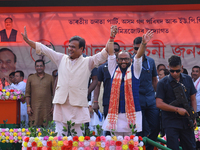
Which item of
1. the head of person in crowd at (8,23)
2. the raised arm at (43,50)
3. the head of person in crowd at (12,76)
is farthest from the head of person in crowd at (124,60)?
the head of person in crowd at (8,23)

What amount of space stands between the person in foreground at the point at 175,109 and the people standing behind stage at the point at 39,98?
3179 millimetres

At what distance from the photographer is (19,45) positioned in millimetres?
8547

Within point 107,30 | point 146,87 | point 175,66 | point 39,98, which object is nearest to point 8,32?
point 107,30

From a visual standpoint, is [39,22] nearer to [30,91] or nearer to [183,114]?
[30,91]

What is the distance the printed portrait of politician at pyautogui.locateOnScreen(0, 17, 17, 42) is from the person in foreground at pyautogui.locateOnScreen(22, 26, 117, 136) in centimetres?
486

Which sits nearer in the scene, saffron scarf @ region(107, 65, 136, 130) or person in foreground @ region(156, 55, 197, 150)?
person in foreground @ region(156, 55, 197, 150)

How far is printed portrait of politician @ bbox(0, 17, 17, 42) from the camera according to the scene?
8.57m

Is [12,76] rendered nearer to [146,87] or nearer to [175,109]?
[146,87]

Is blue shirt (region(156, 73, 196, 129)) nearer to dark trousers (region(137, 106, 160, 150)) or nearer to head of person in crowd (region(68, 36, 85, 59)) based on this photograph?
dark trousers (region(137, 106, 160, 150))

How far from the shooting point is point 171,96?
161 inches

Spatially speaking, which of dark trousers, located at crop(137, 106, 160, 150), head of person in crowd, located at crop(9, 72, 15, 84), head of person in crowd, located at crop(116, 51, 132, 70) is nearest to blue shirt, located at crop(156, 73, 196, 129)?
head of person in crowd, located at crop(116, 51, 132, 70)

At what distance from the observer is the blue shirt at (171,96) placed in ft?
13.0

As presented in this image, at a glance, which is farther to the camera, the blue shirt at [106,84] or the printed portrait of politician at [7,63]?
the printed portrait of politician at [7,63]

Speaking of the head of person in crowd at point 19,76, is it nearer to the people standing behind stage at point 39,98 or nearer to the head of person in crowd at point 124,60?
the people standing behind stage at point 39,98
